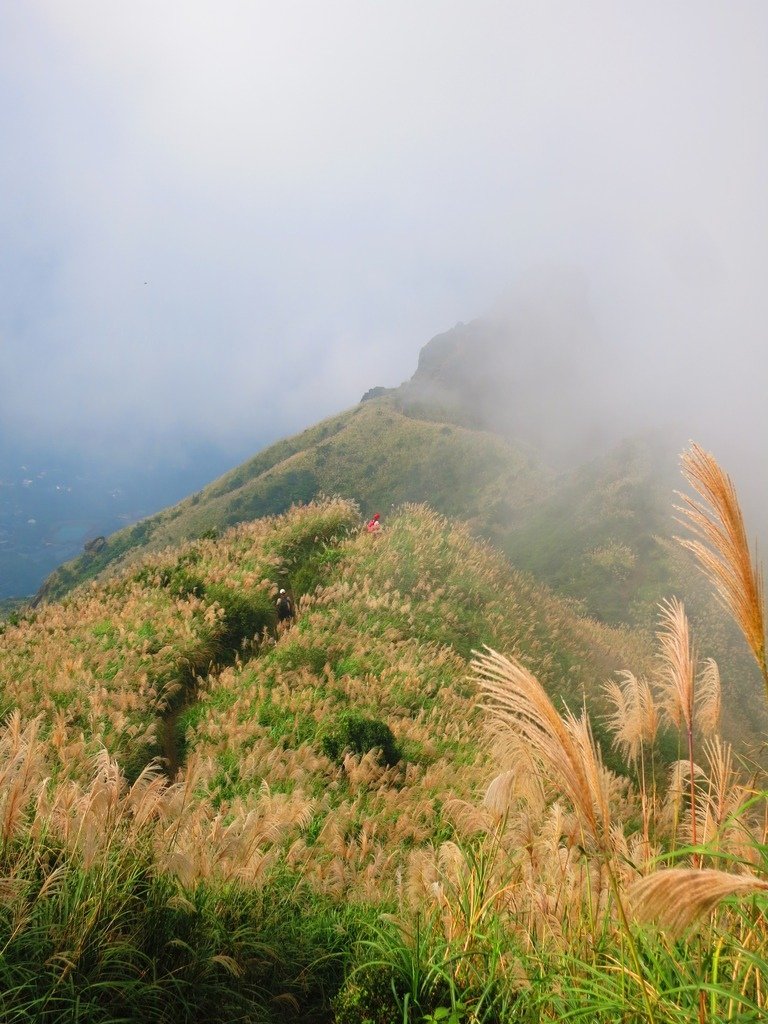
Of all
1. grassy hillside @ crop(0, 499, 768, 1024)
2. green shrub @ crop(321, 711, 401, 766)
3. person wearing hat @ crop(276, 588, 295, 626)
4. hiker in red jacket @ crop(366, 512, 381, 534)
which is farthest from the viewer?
hiker in red jacket @ crop(366, 512, 381, 534)

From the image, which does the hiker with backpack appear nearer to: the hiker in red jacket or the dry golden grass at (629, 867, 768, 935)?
the hiker in red jacket

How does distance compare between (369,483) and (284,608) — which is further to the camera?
(369,483)

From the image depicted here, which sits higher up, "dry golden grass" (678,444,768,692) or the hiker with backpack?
the hiker with backpack

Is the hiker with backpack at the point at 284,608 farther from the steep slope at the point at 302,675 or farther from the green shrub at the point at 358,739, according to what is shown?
the green shrub at the point at 358,739

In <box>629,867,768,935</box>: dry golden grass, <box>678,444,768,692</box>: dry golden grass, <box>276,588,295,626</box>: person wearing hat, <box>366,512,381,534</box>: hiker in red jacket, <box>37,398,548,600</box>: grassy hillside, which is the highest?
<box>37,398,548,600</box>: grassy hillside

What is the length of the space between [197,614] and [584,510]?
2597 inches

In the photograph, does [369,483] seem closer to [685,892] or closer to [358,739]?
[358,739]

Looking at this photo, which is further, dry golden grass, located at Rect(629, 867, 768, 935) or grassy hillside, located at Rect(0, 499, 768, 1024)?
grassy hillside, located at Rect(0, 499, 768, 1024)

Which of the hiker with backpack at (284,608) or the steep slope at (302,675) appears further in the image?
the hiker with backpack at (284,608)

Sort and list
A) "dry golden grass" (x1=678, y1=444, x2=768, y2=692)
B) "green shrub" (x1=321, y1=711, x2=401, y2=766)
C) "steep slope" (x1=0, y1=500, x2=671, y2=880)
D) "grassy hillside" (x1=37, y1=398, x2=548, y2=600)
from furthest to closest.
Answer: "grassy hillside" (x1=37, y1=398, x2=548, y2=600), "green shrub" (x1=321, y1=711, x2=401, y2=766), "steep slope" (x1=0, y1=500, x2=671, y2=880), "dry golden grass" (x1=678, y1=444, x2=768, y2=692)

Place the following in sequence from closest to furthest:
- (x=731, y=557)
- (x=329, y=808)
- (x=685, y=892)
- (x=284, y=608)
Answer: (x=685, y=892)
(x=731, y=557)
(x=329, y=808)
(x=284, y=608)

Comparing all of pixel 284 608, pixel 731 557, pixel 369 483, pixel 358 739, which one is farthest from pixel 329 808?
pixel 369 483

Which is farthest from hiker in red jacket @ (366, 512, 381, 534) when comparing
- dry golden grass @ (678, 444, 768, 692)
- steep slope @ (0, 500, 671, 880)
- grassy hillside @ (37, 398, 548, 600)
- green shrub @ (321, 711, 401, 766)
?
grassy hillside @ (37, 398, 548, 600)

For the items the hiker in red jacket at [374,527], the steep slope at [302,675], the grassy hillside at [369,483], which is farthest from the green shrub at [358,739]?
the grassy hillside at [369,483]
